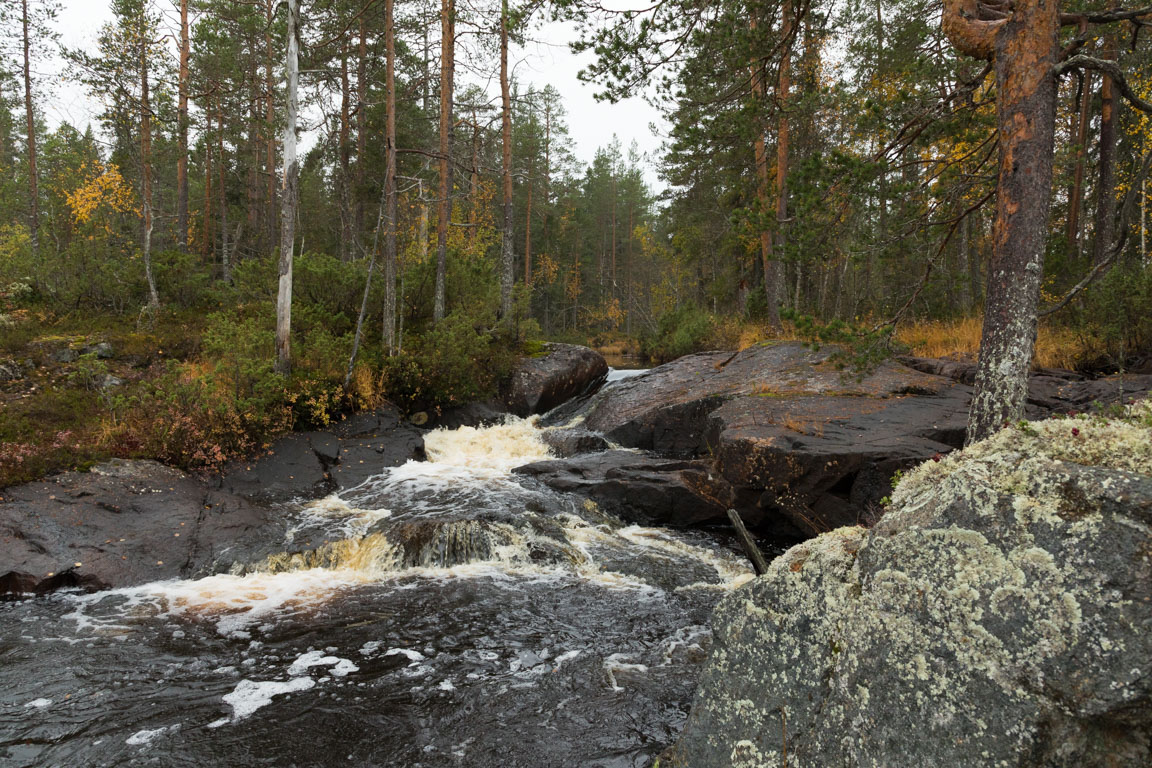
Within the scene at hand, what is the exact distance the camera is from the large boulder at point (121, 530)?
6.41m

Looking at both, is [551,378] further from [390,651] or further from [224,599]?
[390,651]

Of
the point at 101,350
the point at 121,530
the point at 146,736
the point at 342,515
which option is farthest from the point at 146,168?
the point at 146,736

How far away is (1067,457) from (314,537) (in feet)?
25.7

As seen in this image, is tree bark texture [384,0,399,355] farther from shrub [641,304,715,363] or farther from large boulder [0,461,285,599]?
shrub [641,304,715,363]

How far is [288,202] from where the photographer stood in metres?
10.5

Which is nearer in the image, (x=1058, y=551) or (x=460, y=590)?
(x=1058, y=551)

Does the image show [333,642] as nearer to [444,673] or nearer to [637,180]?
[444,673]

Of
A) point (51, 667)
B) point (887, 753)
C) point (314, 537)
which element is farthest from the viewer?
point (314, 537)

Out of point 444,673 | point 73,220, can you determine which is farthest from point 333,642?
point 73,220

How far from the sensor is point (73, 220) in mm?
19016

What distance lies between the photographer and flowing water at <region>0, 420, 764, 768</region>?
397 cm

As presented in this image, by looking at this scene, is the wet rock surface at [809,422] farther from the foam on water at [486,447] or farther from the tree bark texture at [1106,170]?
the tree bark texture at [1106,170]

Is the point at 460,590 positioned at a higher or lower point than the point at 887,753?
lower

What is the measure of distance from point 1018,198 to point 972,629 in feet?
13.4
